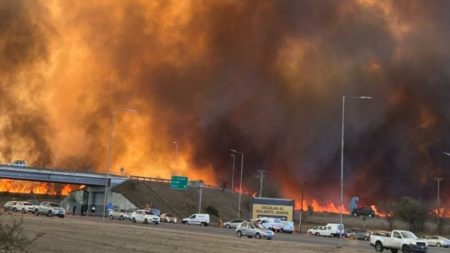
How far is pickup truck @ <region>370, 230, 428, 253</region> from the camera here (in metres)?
37.3

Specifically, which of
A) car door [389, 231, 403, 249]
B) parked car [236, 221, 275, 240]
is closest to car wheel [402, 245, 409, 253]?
car door [389, 231, 403, 249]

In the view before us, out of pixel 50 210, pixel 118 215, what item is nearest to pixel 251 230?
pixel 50 210

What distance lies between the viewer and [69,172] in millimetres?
107125

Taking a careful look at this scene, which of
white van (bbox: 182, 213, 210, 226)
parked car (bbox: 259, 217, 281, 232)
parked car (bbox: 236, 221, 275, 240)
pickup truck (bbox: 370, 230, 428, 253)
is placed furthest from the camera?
white van (bbox: 182, 213, 210, 226)

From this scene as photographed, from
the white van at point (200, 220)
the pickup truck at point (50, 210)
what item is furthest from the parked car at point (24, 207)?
the white van at point (200, 220)

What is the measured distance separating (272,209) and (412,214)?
2669 cm

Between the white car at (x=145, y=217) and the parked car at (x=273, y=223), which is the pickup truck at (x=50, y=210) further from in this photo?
the parked car at (x=273, y=223)

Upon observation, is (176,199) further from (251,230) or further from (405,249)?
(405,249)

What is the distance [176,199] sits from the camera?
11025 centimetres

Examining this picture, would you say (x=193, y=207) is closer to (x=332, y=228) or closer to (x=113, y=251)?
(x=332, y=228)

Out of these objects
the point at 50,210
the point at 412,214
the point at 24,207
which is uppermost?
the point at 412,214

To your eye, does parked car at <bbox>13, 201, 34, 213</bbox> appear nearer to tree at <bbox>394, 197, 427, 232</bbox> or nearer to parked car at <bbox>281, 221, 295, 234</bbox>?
parked car at <bbox>281, 221, 295, 234</bbox>

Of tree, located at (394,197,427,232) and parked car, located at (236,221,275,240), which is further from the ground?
tree, located at (394,197,427,232)

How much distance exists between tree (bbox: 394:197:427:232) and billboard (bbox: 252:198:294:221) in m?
23.1
